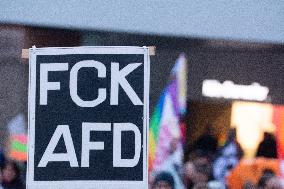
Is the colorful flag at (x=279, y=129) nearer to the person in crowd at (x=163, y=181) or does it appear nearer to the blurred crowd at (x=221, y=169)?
the blurred crowd at (x=221, y=169)

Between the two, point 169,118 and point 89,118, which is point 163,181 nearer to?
point 169,118

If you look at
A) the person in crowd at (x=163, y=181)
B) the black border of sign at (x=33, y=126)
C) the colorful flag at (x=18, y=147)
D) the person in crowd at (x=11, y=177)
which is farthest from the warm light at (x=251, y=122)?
the black border of sign at (x=33, y=126)

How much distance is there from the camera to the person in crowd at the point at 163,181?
6332 millimetres

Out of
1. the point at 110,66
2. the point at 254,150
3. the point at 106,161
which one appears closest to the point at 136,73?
the point at 110,66

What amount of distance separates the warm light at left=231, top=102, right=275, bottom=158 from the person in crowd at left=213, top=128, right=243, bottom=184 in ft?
0.16

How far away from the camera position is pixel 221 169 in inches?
251

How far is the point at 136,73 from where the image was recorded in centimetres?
368

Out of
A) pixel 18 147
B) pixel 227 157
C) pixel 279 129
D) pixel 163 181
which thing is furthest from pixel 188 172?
pixel 18 147

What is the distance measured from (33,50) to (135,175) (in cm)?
76

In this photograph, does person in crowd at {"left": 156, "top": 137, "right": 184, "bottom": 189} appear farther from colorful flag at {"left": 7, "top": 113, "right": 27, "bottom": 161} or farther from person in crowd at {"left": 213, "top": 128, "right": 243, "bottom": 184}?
colorful flag at {"left": 7, "top": 113, "right": 27, "bottom": 161}

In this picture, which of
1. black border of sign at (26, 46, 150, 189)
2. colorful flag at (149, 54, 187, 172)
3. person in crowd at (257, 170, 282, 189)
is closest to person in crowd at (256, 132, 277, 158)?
person in crowd at (257, 170, 282, 189)

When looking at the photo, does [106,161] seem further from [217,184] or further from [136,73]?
[217,184]

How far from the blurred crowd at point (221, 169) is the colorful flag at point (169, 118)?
10 centimetres

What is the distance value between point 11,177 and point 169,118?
4.59 ft
